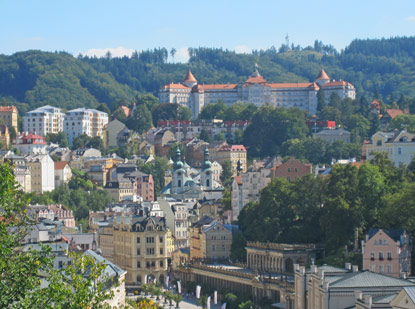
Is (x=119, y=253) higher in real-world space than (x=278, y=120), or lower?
lower

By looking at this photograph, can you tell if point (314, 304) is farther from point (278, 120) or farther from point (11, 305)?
point (278, 120)

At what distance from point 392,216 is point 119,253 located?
4097 centimetres

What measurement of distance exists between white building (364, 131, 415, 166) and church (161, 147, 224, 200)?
41.2m

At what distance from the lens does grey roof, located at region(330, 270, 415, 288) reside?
65.8 m

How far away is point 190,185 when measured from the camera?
6457 inches

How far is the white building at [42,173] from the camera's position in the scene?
6511 inches

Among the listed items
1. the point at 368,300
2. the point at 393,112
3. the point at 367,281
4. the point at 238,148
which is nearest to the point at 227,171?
the point at 238,148

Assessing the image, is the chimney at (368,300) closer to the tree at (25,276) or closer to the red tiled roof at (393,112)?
the tree at (25,276)

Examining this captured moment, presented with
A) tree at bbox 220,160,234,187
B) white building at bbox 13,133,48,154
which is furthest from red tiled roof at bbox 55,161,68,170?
tree at bbox 220,160,234,187

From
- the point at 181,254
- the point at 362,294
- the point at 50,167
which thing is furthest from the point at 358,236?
the point at 50,167

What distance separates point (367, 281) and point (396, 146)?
49.8 m

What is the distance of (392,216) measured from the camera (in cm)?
8481

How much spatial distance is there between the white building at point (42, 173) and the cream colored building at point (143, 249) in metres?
47.8

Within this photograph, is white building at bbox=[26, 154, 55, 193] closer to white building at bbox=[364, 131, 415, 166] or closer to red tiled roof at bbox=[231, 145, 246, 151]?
red tiled roof at bbox=[231, 145, 246, 151]
